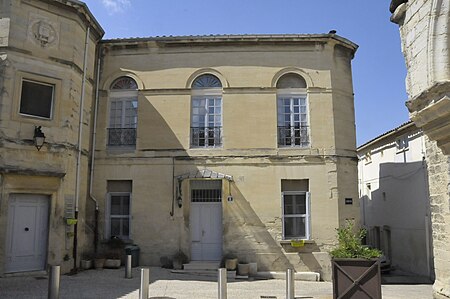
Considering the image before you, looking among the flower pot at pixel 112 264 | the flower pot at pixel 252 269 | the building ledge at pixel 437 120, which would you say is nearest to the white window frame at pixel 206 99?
the flower pot at pixel 252 269

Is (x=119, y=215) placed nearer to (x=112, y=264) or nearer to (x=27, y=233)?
(x=112, y=264)

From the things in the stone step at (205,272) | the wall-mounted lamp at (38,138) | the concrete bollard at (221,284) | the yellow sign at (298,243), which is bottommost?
the stone step at (205,272)

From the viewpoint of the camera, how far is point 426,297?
32.2 ft

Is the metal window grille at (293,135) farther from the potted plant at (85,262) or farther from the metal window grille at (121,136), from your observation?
the potted plant at (85,262)

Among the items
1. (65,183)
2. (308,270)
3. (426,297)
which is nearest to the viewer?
(426,297)

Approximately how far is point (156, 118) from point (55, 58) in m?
3.43

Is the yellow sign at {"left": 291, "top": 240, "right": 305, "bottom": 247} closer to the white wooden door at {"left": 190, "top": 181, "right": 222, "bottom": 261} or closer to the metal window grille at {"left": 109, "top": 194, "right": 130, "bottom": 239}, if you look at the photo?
the white wooden door at {"left": 190, "top": 181, "right": 222, "bottom": 261}

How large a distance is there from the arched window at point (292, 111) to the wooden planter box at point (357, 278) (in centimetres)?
610

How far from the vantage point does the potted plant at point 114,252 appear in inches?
484

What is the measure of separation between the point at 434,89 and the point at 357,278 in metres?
3.93

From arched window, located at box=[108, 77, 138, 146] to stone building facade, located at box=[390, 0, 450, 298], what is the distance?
8.75 metres

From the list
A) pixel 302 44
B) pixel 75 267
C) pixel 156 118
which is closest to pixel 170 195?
pixel 156 118

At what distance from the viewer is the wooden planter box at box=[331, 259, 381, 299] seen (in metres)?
7.25

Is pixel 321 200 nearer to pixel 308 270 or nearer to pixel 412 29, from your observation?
pixel 308 270
